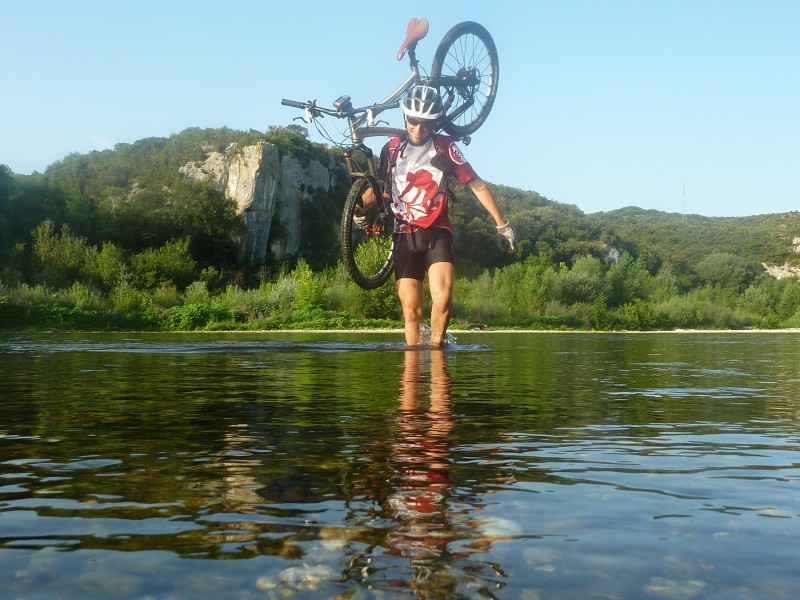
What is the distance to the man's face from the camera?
14.3 m

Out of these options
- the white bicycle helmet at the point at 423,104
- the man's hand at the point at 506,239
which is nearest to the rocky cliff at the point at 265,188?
the white bicycle helmet at the point at 423,104

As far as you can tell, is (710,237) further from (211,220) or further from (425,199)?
(425,199)

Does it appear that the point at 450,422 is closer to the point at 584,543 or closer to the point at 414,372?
the point at 584,543

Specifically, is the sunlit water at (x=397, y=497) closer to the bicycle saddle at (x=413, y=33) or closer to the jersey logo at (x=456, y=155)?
the jersey logo at (x=456, y=155)

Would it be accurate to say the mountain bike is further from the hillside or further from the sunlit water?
the hillside

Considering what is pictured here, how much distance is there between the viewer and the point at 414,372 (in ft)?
32.3

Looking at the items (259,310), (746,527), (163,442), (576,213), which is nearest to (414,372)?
(163,442)

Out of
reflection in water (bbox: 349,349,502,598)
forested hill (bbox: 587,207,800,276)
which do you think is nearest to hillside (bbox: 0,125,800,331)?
forested hill (bbox: 587,207,800,276)

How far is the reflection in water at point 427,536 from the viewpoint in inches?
78.5

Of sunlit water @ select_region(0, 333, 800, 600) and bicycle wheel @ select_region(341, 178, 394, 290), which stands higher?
bicycle wheel @ select_region(341, 178, 394, 290)

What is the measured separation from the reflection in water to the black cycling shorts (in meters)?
9.62

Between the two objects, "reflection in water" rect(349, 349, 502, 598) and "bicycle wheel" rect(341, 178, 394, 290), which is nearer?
"reflection in water" rect(349, 349, 502, 598)

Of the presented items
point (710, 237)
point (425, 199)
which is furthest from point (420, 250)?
point (710, 237)

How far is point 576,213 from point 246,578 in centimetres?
11368
